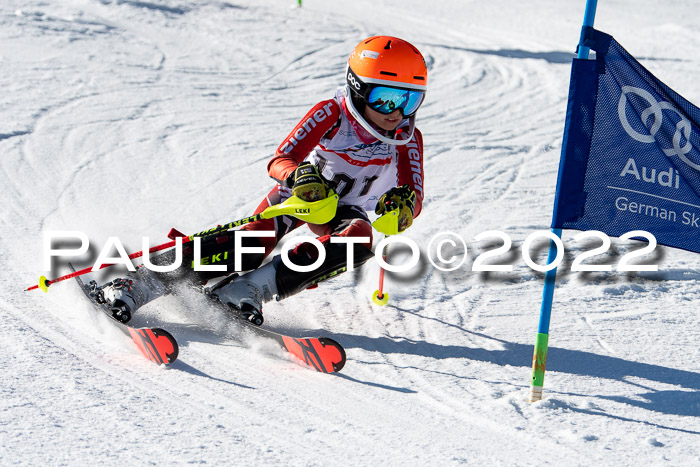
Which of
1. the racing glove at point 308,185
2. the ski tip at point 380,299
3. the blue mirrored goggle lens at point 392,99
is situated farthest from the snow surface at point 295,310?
the blue mirrored goggle lens at point 392,99

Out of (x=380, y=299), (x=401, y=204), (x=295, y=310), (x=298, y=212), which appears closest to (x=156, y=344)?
(x=298, y=212)

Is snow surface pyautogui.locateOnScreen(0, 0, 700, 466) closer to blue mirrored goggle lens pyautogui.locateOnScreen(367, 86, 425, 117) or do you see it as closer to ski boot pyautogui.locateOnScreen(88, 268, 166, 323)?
ski boot pyautogui.locateOnScreen(88, 268, 166, 323)

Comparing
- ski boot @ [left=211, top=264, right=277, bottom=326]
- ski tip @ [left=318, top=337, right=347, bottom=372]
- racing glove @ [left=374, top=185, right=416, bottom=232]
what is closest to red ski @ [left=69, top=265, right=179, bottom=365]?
ski boot @ [left=211, top=264, right=277, bottom=326]

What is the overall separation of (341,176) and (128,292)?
4.75 ft

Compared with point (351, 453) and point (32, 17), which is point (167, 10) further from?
point (351, 453)

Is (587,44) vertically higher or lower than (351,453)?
higher

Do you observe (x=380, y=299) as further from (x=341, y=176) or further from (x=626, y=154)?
(x=626, y=154)

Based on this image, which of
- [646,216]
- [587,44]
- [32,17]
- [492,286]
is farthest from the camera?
[32,17]

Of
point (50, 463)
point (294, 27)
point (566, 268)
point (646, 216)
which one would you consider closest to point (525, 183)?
point (566, 268)

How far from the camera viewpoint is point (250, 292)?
4.18 meters

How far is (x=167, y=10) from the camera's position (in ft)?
45.8

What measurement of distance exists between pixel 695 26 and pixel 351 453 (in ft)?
49.6

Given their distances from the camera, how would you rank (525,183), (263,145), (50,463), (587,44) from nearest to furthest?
(50,463) → (587,44) → (525,183) → (263,145)

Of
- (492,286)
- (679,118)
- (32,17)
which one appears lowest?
(492,286)
